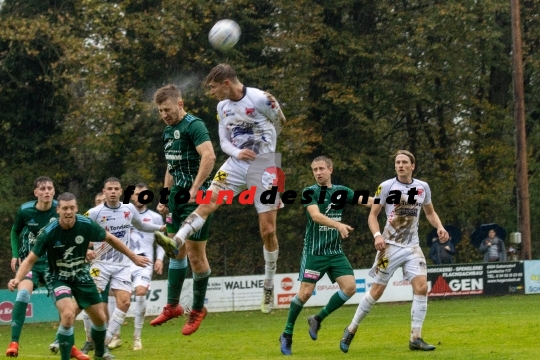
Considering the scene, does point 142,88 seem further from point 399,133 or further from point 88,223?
point 88,223

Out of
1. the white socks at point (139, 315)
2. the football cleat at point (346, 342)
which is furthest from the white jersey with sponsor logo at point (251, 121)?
the white socks at point (139, 315)

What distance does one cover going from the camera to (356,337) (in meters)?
15.6

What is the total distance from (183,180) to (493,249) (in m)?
19.9

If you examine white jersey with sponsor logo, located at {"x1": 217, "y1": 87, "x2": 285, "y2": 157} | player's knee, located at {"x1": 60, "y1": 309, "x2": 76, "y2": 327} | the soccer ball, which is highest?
the soccer ball

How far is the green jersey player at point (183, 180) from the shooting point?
9.88 metres

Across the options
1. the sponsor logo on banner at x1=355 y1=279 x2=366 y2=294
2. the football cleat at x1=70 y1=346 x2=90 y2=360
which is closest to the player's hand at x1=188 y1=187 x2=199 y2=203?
the football cleat at x1=70 y1=346 x2=90 y2=360

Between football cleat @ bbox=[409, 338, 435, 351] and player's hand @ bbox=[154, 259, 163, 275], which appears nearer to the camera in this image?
football cleat @ bbox=[409, 338, 435, 351]

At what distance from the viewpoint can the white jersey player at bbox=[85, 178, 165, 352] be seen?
14516mm

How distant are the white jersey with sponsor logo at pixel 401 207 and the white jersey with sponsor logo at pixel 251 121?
8.81ft

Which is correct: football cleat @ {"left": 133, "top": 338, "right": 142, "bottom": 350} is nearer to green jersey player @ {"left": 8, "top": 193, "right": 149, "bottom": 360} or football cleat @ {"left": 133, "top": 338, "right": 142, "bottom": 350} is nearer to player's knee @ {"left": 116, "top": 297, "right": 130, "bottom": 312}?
player's knee @ {"left": 116, "top": 297, "right": 130, "bottom": 312}

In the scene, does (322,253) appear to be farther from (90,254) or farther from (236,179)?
(90,254)

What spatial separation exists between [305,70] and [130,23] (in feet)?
19.7

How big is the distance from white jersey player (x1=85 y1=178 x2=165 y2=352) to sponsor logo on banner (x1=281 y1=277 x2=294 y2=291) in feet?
35.4

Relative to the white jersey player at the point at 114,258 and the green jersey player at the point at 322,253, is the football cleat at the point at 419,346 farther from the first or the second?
the white jersey player at the point at 114,258
